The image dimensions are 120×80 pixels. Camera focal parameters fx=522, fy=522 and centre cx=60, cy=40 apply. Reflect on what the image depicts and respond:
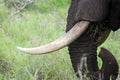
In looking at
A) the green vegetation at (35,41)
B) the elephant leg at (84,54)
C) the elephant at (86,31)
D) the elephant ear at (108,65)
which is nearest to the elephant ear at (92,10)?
the elephant at (86,31)

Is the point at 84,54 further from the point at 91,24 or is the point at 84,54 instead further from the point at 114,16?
the point at 114,16

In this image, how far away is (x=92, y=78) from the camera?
14.2ft

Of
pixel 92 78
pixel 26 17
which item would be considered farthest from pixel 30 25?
pixel 92 78

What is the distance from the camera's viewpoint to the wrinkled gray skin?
4.10m

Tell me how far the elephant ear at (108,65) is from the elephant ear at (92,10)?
1.06 feet

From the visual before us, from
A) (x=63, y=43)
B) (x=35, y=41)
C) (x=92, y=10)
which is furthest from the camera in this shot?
(x=35, y=41)

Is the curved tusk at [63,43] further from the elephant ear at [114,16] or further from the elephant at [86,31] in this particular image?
the elephant ear at [114,16]

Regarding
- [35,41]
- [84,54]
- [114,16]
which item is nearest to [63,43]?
[84,54]

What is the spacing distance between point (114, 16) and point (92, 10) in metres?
0.24

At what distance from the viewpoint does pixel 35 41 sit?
20.1 ft

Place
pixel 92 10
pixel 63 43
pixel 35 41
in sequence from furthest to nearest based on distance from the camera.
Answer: pixel 35 41 → pixel 63 43 → pixel 92 10

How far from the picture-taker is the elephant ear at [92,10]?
4.09m

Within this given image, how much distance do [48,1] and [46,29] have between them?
2858mm

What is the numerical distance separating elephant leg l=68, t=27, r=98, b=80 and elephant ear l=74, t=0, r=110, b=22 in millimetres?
168
